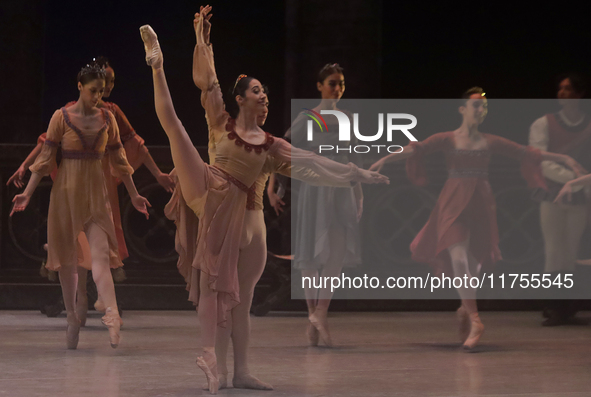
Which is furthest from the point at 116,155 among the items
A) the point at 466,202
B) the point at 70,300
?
the point at 466,202

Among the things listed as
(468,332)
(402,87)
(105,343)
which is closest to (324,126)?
(468,332)

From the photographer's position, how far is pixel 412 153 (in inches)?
226

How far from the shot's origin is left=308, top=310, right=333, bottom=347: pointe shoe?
5.49 m

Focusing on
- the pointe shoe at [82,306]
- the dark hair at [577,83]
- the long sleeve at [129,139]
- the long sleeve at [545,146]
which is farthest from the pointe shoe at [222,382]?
the dark hair at [577,83]

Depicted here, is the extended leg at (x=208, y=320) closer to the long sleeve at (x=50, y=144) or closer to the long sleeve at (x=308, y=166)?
the long sleeve at (x=308, y=166)

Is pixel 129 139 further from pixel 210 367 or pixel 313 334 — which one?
pixel 210 367

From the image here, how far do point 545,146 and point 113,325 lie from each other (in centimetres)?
348

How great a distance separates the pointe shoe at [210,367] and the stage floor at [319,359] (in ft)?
0.18

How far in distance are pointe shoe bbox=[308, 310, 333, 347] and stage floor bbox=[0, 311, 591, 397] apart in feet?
0.34

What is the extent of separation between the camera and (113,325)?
5160 millimetres

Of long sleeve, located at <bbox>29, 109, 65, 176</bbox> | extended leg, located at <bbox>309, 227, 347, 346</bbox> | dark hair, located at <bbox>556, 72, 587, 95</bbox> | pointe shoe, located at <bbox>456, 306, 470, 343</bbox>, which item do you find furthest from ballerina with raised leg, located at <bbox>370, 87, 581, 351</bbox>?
long sleeve, located at <bbox>29, 109, 65, 176</bbox>

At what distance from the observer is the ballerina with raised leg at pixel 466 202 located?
18.5 feet

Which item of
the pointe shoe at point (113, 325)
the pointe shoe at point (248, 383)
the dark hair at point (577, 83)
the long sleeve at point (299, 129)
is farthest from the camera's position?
the dark hair at point (577, 83)

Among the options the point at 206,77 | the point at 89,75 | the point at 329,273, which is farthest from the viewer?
the point at 329,273
